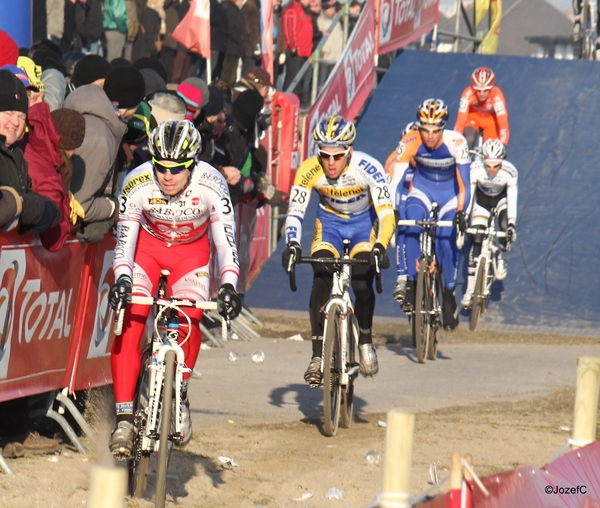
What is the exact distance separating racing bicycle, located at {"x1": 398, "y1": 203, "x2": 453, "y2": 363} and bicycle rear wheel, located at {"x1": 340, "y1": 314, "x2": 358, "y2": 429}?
3.17 meters

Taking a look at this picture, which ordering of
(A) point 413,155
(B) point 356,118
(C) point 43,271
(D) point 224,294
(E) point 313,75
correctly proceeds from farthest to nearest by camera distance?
1. (B) point 356,118
2. (E) point 313,75
3. (A) point 413,155
4. (C) point 43,271
5. (D) point 224,294

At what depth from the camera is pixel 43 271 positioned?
23.3 feet

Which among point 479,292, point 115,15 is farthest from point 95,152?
point 479,292

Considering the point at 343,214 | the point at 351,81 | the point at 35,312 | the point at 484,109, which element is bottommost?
the point at 35,312

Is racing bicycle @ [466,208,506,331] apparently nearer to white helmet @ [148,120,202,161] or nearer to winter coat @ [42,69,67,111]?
winter coat @ [42,69,67,111]

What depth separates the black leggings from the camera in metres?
9.01

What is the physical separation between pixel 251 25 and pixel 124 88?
8880 millimetres

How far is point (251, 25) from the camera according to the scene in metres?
17.0

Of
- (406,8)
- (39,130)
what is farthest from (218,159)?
(406,8)

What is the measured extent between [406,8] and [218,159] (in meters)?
10.5

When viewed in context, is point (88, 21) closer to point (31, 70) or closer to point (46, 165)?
point (31, 70)

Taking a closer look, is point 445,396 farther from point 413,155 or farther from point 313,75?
point 313,75

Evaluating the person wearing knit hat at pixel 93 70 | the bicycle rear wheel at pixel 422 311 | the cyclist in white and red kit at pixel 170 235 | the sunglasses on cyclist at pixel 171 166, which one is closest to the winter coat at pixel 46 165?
the cyclist in white and red kit at pixel 170 235

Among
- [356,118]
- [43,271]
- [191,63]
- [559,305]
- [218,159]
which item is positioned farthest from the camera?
[356,118]
